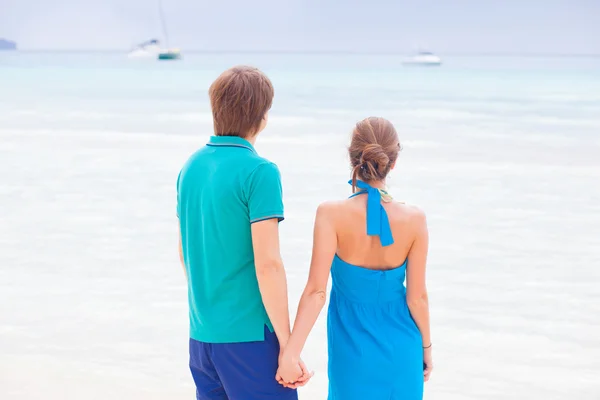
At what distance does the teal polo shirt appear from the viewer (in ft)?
5.46

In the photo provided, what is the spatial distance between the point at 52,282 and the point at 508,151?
30.4 ft

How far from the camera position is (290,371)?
5.65 feet

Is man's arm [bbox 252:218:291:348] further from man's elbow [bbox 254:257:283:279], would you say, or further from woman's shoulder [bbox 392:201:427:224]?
woman's shoulder [bbox 392:201:427:224]

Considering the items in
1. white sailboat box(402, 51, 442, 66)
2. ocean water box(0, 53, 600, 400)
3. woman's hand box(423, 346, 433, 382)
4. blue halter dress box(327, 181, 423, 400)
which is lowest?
white sailboat box(402, 51, 442, 66)

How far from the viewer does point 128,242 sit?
18.6ft

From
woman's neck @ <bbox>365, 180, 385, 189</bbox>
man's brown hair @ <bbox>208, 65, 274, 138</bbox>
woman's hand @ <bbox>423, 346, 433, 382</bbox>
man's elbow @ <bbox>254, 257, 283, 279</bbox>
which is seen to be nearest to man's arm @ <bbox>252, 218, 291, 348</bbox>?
man's elbow @ <bbox>254, 257, 283, 279</bbox>

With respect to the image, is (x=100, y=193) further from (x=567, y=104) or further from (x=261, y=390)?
(x=567, y=104)

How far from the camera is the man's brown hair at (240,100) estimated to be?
1.68 m

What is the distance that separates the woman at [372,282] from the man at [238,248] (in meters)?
0.15

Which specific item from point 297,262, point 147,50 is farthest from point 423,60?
point 297,262

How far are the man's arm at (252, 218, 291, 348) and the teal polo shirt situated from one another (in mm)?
29

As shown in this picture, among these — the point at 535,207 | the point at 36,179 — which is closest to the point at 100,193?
the point at 36,179

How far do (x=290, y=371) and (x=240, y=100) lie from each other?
632 mm

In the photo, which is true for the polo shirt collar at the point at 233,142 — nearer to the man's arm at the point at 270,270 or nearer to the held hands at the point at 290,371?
the man's arm at the point at 270,270
